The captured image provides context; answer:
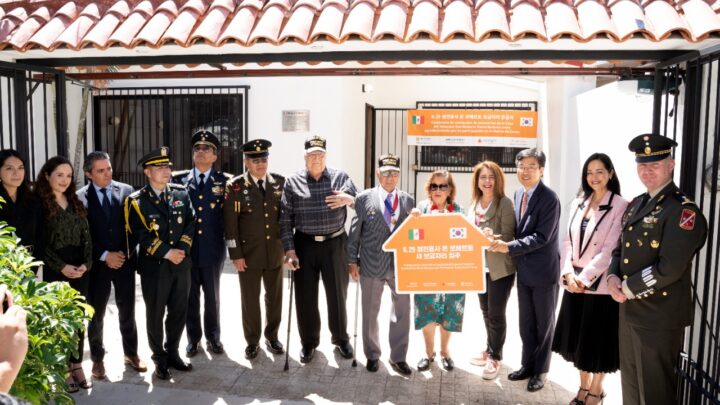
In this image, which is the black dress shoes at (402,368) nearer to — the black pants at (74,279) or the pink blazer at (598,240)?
the pink blazer at (598,240)

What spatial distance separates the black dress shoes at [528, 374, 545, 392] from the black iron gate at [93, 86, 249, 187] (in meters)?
5.91

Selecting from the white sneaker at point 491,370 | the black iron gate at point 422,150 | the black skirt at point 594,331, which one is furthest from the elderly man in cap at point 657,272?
the black iron gate at point 422,150

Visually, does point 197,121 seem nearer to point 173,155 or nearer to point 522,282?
point 173,155

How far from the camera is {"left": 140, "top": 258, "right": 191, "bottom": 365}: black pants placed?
442 cm

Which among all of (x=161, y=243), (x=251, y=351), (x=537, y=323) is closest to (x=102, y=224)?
(x=161, y=243)

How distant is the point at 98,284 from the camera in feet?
14.4

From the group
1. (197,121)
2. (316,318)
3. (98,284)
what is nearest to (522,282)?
(316,318)

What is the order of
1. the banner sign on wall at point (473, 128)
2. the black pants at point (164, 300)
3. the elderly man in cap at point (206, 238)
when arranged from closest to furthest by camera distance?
the black pants at point (164, 300), the elderly man in cap at point (206, 238), the banner sign on wall at point (473, 128)

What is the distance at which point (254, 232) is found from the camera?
4875mm

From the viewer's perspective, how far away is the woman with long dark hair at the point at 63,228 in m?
3.99

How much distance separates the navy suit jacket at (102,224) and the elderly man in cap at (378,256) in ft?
5.82

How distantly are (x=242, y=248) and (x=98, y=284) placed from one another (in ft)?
3.77

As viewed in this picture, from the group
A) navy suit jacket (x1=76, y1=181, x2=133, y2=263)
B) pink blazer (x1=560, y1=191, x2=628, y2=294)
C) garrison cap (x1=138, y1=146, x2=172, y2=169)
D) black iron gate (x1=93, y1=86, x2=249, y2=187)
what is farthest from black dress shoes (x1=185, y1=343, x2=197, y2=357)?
black iron gate (x1=93, y1=86, x2=249, y2=187)

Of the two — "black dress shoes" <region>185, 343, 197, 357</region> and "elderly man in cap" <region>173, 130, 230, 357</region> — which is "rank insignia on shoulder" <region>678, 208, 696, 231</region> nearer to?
"elderly man in cap" <region>173, 130, 230, 357</region>
